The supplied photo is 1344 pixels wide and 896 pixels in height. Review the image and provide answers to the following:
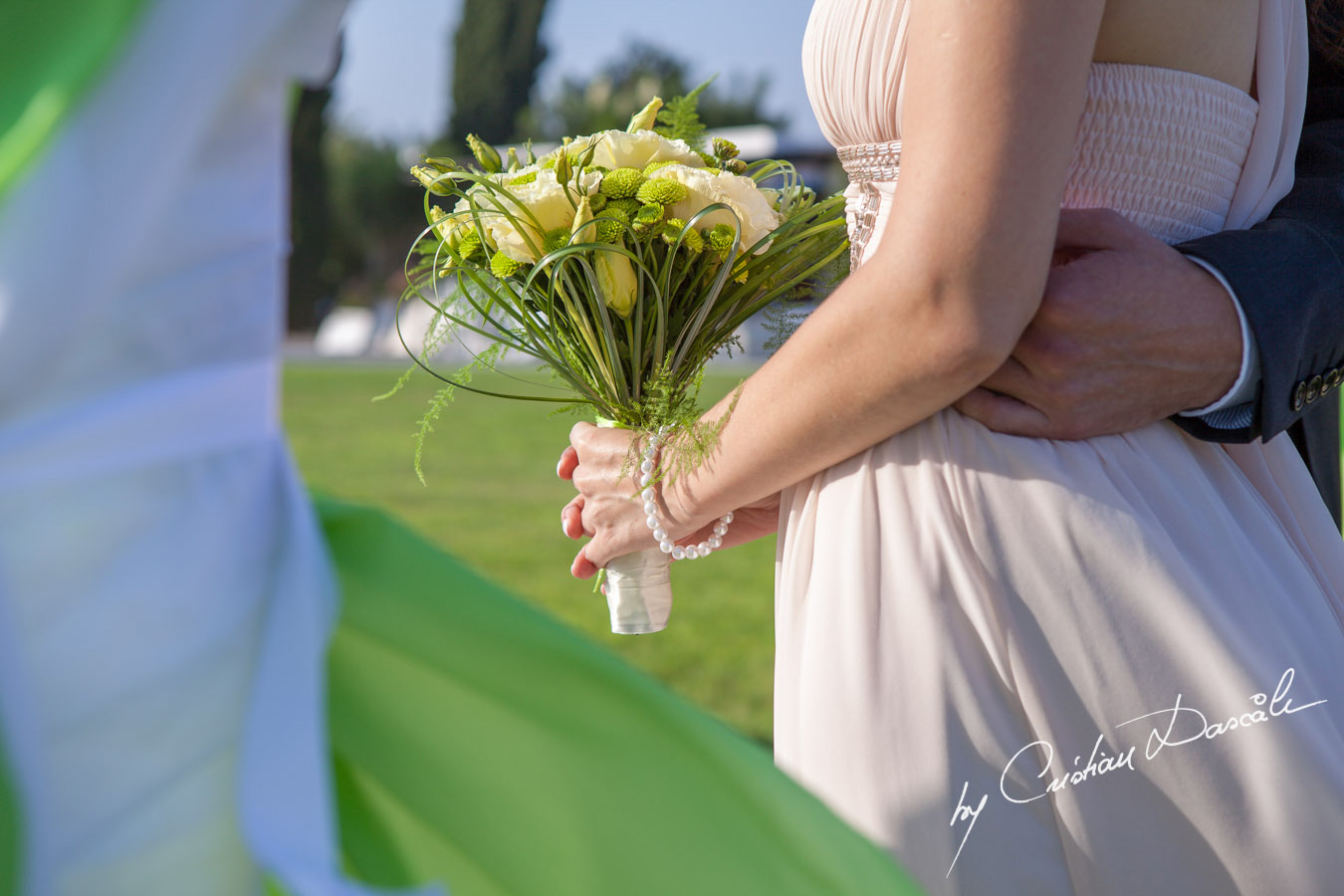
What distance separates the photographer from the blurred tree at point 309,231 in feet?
80.1

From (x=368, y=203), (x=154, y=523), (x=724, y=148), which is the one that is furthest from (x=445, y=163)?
(x=368, y=203)

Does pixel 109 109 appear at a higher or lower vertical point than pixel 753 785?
higher

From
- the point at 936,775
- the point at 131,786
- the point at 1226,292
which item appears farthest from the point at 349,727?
the point at 1226,292

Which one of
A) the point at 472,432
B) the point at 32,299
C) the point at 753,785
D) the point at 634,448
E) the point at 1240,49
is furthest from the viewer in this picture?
the point at 472,432

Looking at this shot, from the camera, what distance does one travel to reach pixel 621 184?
5.11 feet

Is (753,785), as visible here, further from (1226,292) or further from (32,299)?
(1226,292)

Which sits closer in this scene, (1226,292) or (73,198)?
(73,198)

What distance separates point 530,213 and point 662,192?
0.19m

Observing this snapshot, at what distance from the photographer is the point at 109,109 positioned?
2.14 ft

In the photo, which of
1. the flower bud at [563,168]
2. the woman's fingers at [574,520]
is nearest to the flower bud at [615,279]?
the flower bud at [563,168]

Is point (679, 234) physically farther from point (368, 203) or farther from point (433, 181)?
point (368, 203)

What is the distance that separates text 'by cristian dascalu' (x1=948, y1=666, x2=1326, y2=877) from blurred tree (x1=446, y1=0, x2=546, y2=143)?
30.1 m

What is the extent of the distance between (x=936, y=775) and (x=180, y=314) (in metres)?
0.89

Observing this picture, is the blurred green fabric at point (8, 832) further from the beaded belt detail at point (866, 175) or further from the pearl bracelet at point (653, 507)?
the beaded belt detail at point (866, 175)
